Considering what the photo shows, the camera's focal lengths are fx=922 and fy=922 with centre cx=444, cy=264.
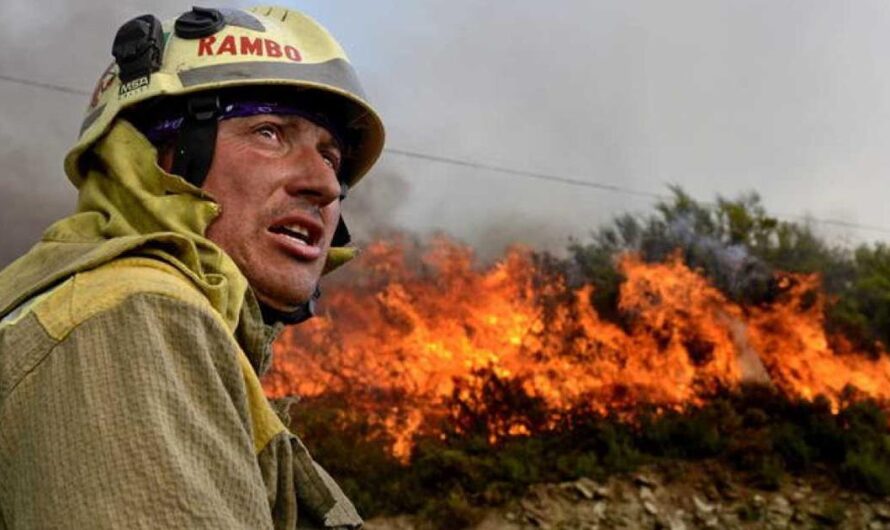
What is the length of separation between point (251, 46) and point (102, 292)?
121 centimetres

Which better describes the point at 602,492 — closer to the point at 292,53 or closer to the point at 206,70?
the point at 292,53

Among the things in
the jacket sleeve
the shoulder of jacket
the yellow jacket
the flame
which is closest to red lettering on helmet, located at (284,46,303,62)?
the yellow jacket

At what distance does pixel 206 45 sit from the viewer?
2.35 meters

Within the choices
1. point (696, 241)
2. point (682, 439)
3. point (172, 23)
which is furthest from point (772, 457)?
point (172, 23)

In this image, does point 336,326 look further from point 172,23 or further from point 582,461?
point 172,23

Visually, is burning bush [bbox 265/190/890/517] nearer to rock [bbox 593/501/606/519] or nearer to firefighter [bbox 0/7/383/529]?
rock [bbox 593/501/606/519]

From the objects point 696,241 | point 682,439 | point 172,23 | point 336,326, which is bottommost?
point 336,326

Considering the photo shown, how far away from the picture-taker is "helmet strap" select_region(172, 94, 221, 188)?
209 cm

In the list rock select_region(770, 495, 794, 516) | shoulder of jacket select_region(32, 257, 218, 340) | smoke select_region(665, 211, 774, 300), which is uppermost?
shoulder of jacket select_region(32, 257, 218, 340)

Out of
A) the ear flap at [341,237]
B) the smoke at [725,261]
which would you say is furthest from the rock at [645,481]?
the ear flap at [341,237]

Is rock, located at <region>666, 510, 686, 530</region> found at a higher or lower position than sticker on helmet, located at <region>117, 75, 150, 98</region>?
lower

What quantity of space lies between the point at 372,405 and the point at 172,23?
646 inches

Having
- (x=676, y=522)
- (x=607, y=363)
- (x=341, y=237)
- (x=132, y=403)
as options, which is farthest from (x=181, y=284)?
(x=607, y=363)

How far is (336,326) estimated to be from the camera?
22.0m
